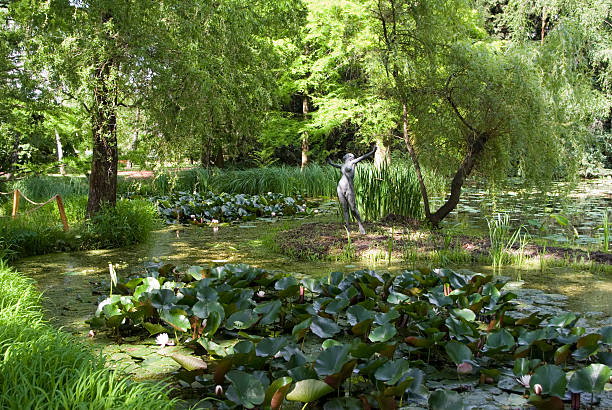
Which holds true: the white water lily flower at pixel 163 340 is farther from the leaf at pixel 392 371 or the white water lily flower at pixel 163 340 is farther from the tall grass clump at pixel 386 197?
the tall grass clump at pixel 386 197

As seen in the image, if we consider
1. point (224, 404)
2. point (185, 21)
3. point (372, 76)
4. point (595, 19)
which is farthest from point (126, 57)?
point (595, 19)

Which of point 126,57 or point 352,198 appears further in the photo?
point 352,198

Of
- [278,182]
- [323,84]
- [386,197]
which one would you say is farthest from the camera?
[323,84]

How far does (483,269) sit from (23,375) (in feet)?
15.9

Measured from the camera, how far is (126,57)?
21.1 ft

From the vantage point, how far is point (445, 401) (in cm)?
206

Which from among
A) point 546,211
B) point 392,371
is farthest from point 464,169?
point 392,371

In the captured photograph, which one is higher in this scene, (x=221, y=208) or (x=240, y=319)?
(x=221, y=208)

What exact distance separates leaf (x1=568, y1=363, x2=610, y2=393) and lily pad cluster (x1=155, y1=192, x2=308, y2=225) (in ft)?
26.2

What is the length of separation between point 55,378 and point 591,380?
249 cm

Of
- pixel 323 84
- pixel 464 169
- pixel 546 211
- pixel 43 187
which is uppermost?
pixel 323 84

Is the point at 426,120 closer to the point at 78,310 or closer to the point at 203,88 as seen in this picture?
the point at 203,88

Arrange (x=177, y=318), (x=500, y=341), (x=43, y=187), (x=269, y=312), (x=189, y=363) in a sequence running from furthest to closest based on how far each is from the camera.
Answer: (x=43, y=187) → (x=269, y=312) → (x=177, y=318) → (x=500, y=341) → (x=189, y=363)

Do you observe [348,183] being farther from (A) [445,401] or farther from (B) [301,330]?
(A) [445,401]
